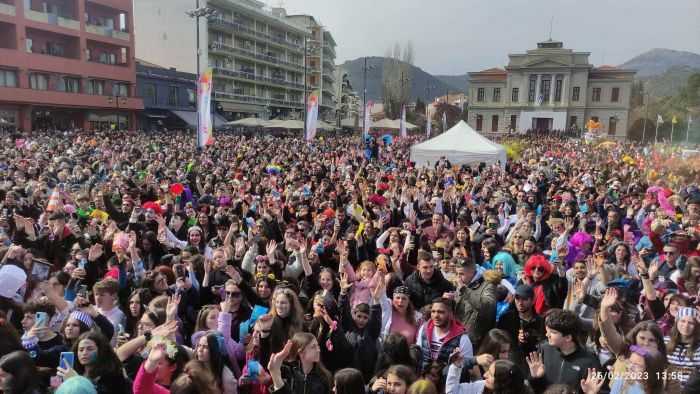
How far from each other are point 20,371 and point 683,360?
439 centimetres

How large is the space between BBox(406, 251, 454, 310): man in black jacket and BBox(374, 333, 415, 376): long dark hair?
1.19 metres

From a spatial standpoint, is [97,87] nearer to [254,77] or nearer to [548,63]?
[254,77]

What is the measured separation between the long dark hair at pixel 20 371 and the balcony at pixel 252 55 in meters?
51.3

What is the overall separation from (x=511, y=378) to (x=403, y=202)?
7051mm

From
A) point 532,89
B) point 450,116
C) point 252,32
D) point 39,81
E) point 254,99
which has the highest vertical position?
point 252,32

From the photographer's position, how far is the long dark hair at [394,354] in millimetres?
3656

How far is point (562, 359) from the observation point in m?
3.46

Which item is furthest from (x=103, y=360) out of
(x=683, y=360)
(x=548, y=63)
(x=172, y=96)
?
(x=548, y=63)

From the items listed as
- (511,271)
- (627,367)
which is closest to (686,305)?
(627,367)

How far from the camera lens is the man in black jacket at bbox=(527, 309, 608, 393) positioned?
336 centimetres

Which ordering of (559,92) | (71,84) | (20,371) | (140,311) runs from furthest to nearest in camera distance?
(559,92) → (71,84) → (140,311) → (20,371)

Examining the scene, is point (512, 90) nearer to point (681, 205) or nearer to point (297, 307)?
point (681, 205)

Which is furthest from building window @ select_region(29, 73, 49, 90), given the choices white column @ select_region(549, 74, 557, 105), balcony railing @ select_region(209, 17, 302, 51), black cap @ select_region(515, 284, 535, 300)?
white column @ select_region(549, 74, 557, 105)

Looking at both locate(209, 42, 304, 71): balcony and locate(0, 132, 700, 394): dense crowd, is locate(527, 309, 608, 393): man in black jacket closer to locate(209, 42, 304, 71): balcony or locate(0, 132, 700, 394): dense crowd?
locate(0, 132, 700, 394): dense crowd
